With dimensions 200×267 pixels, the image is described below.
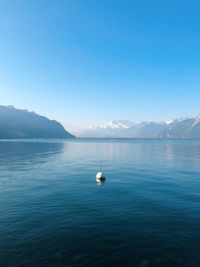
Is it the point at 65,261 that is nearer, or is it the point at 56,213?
the point at 65,261

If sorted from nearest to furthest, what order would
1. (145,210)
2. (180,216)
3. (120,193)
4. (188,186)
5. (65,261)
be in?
(65,261)
(180,216)
(145,210)
(120,193)
(188,186)

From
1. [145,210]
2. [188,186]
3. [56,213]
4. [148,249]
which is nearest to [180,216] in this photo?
[145,210]

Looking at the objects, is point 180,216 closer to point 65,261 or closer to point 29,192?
point 65,261

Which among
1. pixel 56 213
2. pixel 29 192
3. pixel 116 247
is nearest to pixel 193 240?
pixel 116 247

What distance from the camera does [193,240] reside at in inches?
1098

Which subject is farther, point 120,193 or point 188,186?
point 188,186

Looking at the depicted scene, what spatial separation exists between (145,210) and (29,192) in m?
26.2

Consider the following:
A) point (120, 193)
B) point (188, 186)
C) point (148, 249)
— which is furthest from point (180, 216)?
point (188, 186)

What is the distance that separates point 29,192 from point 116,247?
29915 mm

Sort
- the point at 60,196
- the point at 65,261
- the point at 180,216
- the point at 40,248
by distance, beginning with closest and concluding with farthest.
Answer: the point at 65,261
the point at 40,248
the point at 180,216
the point at 60,196

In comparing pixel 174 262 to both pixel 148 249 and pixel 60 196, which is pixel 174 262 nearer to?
pixel 148 249

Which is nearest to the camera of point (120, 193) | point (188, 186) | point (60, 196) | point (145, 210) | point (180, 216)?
point (180, 216)

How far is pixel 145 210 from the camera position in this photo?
38469 millimetres

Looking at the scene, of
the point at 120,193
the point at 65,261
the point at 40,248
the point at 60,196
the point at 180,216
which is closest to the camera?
the point at 65,261
